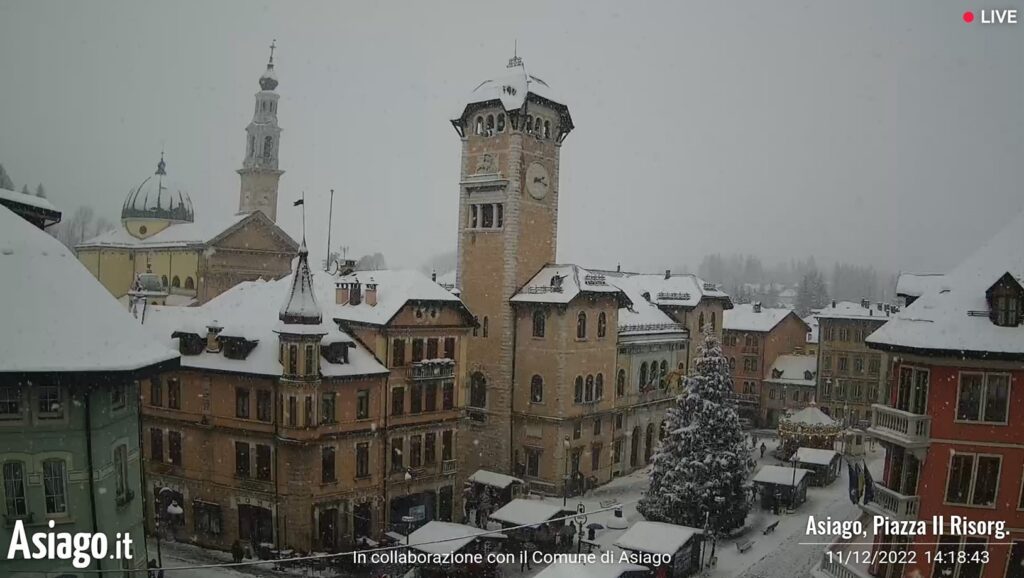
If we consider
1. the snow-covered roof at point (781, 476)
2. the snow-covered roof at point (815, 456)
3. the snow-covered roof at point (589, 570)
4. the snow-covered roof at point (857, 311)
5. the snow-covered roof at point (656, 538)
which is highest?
the snow-covered roof at point (857, 311)

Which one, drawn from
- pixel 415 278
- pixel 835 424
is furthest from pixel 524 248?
pixel 835 424

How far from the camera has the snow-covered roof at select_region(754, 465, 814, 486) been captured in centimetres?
4409

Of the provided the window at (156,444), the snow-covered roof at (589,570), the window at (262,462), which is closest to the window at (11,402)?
the window at (262,462)

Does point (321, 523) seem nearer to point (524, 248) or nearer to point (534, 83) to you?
point (524, 248)

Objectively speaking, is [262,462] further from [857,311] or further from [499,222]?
[857,311]

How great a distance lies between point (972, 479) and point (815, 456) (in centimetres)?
2907

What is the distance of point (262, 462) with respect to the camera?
34781 mm

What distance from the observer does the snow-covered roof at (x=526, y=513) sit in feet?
114

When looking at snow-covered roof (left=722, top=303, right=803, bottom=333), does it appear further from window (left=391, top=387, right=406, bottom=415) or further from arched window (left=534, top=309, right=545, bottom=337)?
window (left=391, top=387, right=406, bottom=415)

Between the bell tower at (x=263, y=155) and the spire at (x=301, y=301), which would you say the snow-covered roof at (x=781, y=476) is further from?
the bell tower at (x=263, y=155)

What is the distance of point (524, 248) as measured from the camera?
161 ft

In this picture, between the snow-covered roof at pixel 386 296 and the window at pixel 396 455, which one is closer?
the window at pixel 396 455

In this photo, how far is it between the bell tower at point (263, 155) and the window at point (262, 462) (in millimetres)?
31793

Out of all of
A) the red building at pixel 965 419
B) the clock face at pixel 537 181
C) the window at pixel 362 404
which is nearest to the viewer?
the red building at pixel 965 419
